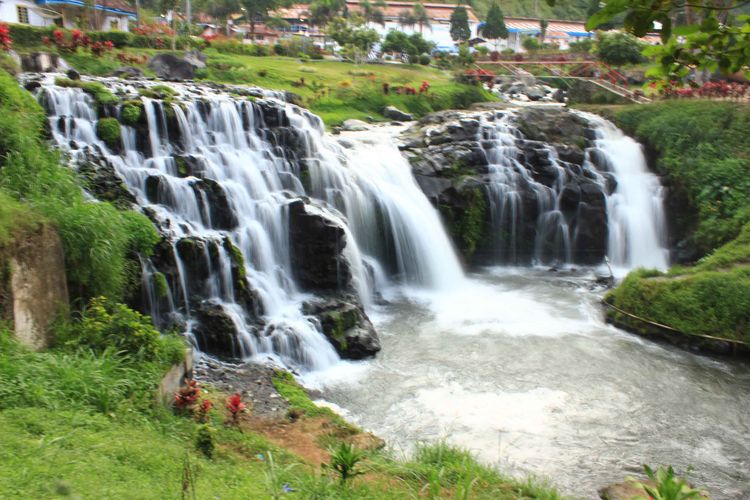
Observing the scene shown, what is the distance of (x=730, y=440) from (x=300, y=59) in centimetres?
3017

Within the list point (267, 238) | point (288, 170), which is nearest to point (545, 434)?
point (267, 238)

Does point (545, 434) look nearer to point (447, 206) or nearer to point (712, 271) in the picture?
point (712, 271)

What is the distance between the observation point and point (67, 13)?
39.4 metres

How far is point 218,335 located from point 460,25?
190 feet

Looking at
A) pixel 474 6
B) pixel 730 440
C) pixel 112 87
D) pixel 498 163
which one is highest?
pixel 474 6

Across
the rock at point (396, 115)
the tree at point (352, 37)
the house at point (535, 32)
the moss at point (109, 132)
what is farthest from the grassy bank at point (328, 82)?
the house at point (535, 32)

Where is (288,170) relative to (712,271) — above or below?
above

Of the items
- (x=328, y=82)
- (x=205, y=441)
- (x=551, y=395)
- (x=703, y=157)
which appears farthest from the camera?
(x=328, y=82)

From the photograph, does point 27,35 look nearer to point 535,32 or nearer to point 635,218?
point 635,218

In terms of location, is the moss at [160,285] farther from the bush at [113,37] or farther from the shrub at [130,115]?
the bush at [113,37]

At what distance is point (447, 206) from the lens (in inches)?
696

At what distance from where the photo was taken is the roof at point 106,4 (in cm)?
3753

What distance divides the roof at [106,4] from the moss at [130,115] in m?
27.6

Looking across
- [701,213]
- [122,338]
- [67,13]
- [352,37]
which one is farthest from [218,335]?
[67,13]
